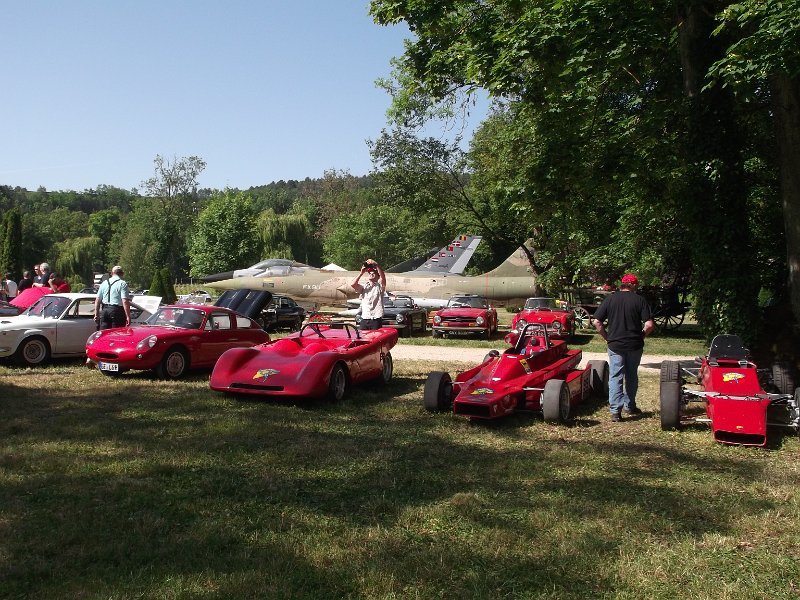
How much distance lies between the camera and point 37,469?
21.9ft

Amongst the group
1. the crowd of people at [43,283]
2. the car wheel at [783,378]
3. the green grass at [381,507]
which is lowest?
the green grass at [381,507]

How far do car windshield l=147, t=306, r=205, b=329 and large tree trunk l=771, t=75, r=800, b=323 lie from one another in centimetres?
1010

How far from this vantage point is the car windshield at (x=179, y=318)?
1310cm

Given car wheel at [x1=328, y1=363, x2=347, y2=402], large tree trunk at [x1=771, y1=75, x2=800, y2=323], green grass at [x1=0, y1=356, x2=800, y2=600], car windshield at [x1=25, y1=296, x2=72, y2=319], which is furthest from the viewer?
car windshield at [x1=25, y1=296, x2=72, y2=319]

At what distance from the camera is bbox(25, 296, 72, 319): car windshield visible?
14164 millimetres

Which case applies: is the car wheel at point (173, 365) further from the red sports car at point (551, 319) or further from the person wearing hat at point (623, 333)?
the red sports car at point (551, 319)

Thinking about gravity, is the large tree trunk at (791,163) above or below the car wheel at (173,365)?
above

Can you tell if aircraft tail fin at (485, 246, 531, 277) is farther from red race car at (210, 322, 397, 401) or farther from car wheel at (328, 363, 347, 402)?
car wheel at (328, 363, 347, 402)

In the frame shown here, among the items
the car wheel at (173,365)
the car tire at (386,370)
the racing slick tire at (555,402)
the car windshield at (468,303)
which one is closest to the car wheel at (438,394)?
the racing slick tire at (555,402)

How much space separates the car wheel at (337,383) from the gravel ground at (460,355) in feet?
20.0

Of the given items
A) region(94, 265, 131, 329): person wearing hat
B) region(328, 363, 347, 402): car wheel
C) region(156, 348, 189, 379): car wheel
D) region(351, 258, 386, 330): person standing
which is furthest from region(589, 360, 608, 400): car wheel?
region(94, 265, 131, 329): person wearing hat

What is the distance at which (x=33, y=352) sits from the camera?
13.6m

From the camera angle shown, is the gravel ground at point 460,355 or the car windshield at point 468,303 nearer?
the gravel ground at point 460,355

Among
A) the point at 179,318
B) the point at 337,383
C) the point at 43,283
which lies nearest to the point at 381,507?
the point at 337,383
